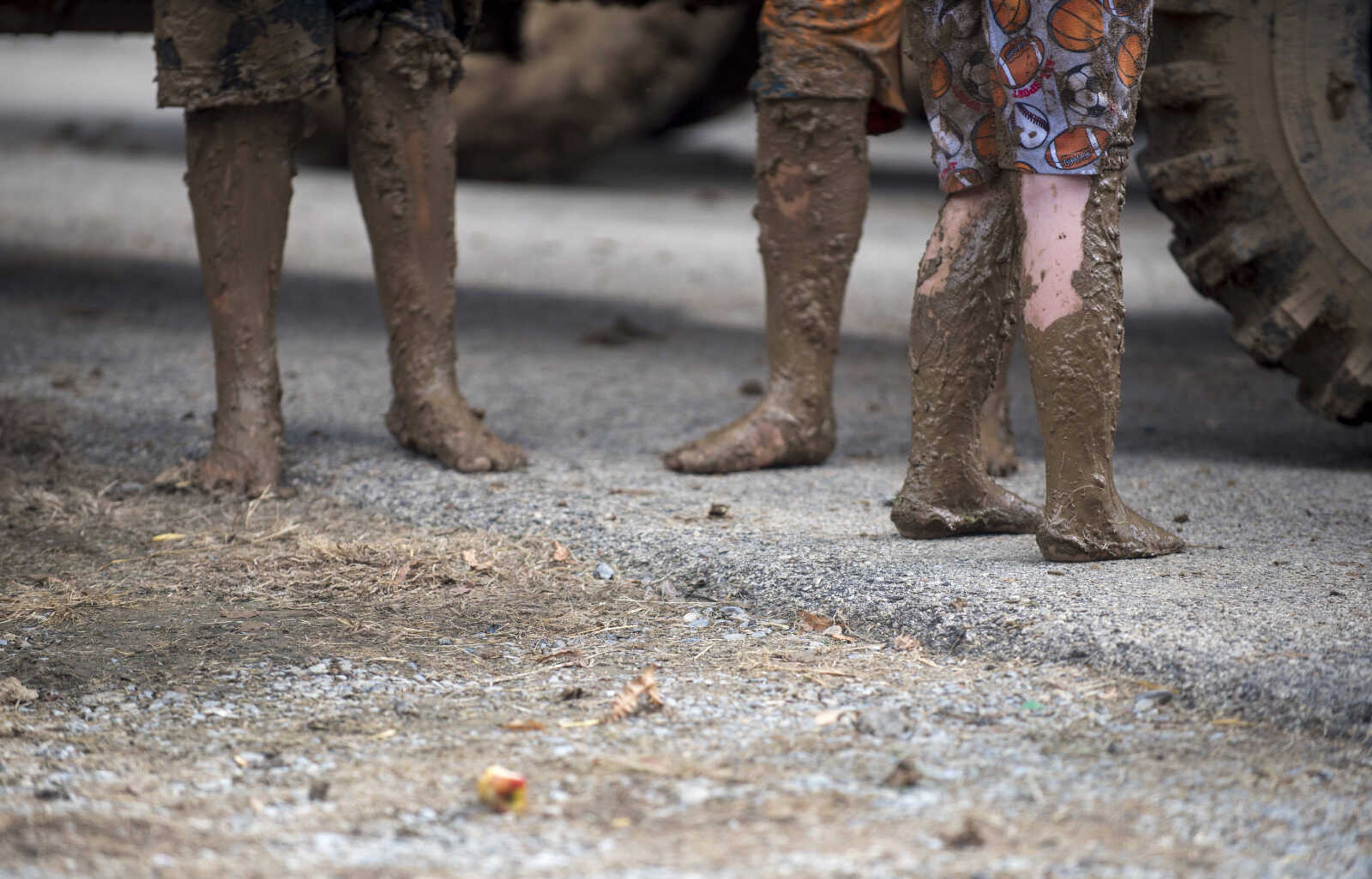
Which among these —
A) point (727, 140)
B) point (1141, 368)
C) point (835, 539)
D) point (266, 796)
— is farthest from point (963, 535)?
point (727, 140)

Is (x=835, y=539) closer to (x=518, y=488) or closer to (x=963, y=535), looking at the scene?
(x=963, y=535)

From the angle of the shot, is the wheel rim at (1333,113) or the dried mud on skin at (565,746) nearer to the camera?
the dried mud on skin at (565,746)

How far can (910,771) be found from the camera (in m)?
1.45

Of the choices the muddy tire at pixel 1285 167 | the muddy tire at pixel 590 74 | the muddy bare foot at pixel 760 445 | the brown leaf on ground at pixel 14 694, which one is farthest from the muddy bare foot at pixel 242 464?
the muddy tire at pixel 590 74

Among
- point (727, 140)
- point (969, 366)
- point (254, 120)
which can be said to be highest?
point (254, 120)

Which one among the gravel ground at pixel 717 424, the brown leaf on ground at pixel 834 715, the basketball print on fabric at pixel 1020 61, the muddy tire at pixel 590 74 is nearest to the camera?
the brown leaf on ground at pixel 834 715

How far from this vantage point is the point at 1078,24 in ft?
6.28

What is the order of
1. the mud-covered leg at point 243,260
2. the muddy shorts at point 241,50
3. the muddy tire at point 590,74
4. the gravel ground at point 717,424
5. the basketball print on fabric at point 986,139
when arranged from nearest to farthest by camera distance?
the gravel ground at point 717,424, the basketball print on fabric at point 986,139, the muddy shorts at point 241,50, the mud-covered leg at point 243,260, the muddy tire at point 590,74

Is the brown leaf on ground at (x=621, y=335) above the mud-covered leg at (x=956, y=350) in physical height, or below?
below

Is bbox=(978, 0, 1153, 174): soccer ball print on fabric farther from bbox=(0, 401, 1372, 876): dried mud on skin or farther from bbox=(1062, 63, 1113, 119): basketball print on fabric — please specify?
bbox=(0, 401, 1372, 876): dried mud on skin

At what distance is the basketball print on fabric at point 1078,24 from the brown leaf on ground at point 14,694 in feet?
5.23

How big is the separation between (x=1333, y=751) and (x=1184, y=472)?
51.1 inches

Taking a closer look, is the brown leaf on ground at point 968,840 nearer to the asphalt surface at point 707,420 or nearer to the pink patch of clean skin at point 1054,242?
the asphalt surface at point 707,420

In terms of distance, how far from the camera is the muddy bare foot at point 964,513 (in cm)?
222
